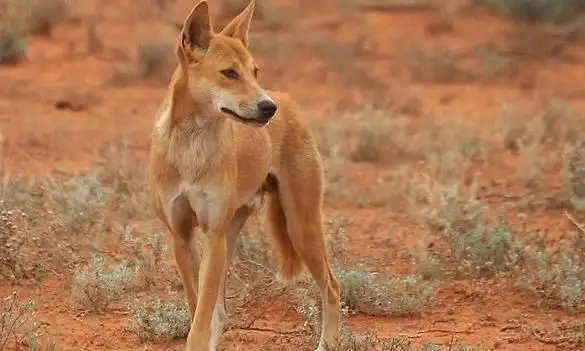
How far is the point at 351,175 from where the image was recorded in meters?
10.8

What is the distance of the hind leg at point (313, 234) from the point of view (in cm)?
638

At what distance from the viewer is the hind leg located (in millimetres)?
6379

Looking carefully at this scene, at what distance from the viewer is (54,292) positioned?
7.31 metres

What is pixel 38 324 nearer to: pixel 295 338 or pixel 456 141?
pixel 295 338

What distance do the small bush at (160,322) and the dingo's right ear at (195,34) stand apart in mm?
1537

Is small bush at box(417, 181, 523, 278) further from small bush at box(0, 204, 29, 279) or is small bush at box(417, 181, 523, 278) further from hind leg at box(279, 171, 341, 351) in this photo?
small bush at box(0, 204, 29, 279)

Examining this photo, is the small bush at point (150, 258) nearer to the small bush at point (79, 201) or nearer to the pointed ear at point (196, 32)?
the small bush at point (79, 201)

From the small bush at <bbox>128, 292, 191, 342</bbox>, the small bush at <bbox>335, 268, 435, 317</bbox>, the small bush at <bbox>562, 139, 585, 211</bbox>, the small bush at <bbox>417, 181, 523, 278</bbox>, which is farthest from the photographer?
the small bush at <bbox>562, 139, 585, 211</bbox>

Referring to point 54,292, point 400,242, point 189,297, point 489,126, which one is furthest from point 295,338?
point 489,126

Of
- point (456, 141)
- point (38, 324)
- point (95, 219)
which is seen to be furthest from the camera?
point (456, 141)

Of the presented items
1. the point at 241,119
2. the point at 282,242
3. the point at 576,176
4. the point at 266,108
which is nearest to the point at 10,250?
the point at 282,242

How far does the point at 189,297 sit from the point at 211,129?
816mm

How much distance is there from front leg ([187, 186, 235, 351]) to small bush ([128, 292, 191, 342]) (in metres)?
0.88

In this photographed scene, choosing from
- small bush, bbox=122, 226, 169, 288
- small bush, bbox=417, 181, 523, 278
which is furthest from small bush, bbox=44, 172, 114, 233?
small bush, bbox=417, 181, 523, 278
